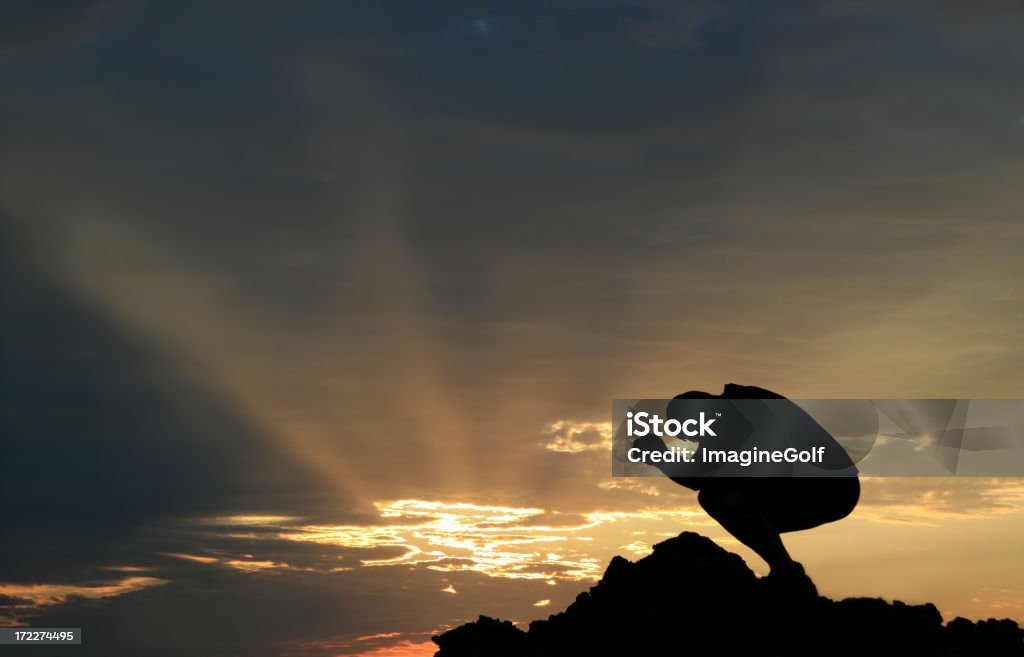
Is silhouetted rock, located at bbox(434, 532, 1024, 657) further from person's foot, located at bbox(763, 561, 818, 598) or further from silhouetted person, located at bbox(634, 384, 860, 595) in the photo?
silhouetted person, located at bbox(634, 384, 860, 595)

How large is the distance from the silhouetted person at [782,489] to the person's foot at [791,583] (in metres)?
0.03

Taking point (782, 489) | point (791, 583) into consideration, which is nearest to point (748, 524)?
point (782, 489)

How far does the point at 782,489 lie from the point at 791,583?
111 inches

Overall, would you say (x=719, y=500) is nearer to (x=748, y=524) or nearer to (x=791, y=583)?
(x=748, y=524)

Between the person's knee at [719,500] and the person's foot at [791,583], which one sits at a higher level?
the person's knee at [719,500]

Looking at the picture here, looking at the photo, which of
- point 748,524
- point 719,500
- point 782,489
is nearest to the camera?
point 748,524

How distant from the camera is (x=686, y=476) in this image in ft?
101

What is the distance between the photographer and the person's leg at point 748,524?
2964cm

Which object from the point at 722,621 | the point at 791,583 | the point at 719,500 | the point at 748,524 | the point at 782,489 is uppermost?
the point at 782,489

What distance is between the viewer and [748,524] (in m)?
29.7

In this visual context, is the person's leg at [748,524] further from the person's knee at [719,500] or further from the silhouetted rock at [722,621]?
the silhouetted rock at [722,621]

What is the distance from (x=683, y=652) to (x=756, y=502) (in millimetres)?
5133

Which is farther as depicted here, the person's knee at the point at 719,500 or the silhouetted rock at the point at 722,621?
the person's knee at the point at 719,500

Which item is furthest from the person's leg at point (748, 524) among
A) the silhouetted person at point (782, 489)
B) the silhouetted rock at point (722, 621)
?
the silhouetted rock at point (722, 621)
